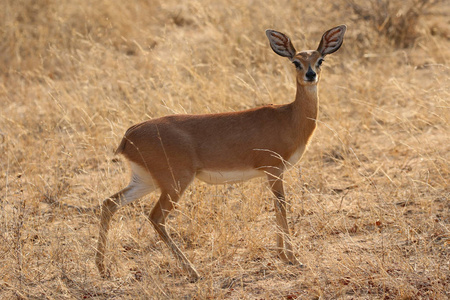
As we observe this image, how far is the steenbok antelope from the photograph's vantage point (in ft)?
17.3

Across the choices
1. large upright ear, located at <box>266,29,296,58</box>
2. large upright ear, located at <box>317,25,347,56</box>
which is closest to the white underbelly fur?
large upright ear, located at <box>266,29,296,58</box>

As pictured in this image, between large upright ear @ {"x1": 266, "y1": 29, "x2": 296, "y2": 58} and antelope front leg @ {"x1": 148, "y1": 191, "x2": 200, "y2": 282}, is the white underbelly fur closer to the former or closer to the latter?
antelope front leg @ {"x1": 148, "y1": 191, "x2": 200, "y2": 282}

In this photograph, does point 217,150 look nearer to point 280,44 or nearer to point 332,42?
point 280,44

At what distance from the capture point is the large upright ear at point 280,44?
5.76 m

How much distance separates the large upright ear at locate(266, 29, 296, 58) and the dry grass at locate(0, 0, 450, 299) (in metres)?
0.78

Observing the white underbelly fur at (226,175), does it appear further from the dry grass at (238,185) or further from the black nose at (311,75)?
the black nose at (311,75)

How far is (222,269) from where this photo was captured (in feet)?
17.0

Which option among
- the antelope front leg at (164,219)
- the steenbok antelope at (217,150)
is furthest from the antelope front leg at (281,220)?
the antelope front leg at (164,219)

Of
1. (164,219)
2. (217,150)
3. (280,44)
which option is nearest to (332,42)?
(280,44)

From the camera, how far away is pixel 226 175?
17.7ft

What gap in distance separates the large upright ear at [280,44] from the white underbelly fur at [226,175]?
114cm

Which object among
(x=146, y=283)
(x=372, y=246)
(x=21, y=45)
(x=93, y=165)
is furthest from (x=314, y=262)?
(x=21, y=45)

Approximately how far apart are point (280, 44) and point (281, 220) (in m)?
1.60

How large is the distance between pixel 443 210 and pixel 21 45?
784 centimetres
